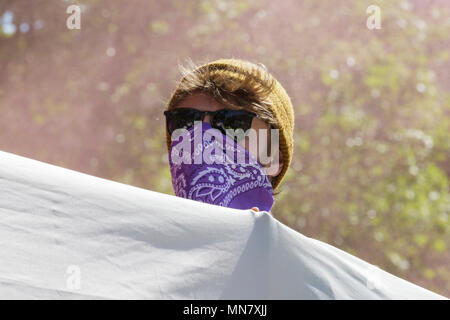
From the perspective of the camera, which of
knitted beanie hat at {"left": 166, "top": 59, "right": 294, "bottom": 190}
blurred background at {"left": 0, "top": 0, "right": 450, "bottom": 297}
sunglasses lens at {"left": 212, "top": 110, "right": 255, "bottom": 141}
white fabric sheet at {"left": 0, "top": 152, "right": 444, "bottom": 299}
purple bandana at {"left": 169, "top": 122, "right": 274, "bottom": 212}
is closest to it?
white fabric sheet at {"left": 0, "top": 152, "right": 444, "bottom": 299}

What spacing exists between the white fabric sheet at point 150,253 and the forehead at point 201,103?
0.81m

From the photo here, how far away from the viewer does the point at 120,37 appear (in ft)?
24.1

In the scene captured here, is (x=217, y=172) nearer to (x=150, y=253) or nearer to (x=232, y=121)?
(x=232, y=121)

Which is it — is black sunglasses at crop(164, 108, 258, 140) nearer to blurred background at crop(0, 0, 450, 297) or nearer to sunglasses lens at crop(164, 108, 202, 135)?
sunglasses lens at crop(164, 108, 202, 135)

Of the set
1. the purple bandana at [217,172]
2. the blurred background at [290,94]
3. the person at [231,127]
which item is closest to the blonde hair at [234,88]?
the person at [231,127]

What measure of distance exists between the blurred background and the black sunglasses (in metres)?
4.91

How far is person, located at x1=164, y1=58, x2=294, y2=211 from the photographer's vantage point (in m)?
2.10

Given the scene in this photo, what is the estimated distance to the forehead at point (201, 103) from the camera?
2.27 meters

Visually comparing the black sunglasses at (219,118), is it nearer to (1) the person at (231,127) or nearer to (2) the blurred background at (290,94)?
(1) the person at (231,127)

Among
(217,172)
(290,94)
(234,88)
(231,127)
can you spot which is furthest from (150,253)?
(290,94)

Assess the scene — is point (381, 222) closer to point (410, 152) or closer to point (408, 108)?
point (410, 152)

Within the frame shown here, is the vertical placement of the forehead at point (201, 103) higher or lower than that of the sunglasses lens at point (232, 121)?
higher

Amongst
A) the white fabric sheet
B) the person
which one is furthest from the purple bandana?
the white fabric sheet

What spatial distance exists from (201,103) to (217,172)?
31 cm
